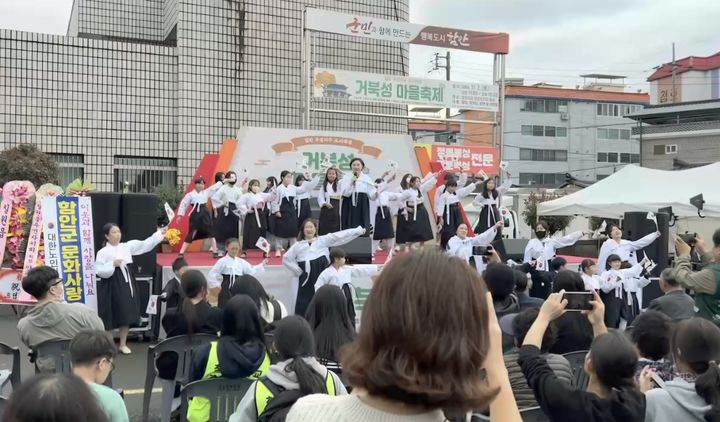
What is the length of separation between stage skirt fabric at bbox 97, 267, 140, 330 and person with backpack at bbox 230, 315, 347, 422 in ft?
17.4

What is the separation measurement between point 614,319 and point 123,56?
15815mm

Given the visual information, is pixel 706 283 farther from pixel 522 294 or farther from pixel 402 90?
pixel 402 90

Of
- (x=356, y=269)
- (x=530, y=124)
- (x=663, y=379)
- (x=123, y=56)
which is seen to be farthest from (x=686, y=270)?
(x=530, y=124)

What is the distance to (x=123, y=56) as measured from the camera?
19547 millimetres

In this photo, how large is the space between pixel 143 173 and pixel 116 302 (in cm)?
1299

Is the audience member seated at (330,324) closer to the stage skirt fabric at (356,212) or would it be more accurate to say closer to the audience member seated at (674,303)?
the audience member seated at (674,303)

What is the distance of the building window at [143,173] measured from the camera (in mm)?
19547

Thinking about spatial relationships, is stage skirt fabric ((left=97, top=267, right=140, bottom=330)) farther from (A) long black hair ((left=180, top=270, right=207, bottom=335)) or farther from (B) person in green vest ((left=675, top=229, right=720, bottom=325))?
(B) person in green vest ((left=675, top=229, right=720, bottom=325))

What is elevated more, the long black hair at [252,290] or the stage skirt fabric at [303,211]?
the stage skirt fabric at [303,211]

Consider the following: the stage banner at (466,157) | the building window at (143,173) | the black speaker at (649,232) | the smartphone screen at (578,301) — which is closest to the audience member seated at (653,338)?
the smartphone screen at (578,301)

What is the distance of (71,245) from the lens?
313 inches

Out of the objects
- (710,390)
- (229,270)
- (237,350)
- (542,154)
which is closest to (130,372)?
(229,270)

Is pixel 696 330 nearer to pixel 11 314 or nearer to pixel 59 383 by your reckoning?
pixel 59 383

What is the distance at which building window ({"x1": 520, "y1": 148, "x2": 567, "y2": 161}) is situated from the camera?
138ft
